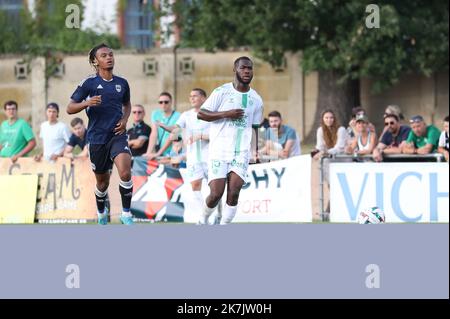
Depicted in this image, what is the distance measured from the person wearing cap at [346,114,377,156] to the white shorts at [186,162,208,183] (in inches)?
118

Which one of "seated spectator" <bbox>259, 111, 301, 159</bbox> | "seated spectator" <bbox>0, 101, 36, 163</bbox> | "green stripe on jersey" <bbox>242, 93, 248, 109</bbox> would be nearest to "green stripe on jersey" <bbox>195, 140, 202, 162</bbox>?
"seated spectator" <bbox>259, 111, 301, 159</bbox>

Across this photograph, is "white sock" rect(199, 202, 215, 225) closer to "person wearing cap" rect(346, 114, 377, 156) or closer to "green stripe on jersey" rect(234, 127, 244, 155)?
"green stripe on jersey" rect(234, 127, 244, 155)

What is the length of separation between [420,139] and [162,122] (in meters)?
3.94

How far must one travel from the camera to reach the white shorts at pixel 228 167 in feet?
47.8

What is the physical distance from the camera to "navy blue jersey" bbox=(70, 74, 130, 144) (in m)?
14.0

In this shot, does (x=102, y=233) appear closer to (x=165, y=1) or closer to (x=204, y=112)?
(x=204, y=112)

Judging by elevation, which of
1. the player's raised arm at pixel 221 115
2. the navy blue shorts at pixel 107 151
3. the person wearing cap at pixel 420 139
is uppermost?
the player's raised arm at pixel 221 115

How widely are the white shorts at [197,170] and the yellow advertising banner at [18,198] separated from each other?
3.58 m

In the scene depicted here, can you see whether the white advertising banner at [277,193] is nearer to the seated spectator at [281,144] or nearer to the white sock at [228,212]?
the seated spectator at [281,144]

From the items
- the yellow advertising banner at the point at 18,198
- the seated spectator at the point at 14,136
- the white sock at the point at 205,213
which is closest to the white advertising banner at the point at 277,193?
the yellow advertising banner at the point at 18,198

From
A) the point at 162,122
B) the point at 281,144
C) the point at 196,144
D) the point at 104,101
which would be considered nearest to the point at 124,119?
the point at 104,101

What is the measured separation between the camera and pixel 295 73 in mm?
34969

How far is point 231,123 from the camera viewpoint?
14391 millimetres
